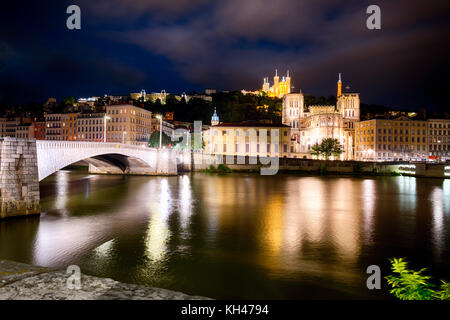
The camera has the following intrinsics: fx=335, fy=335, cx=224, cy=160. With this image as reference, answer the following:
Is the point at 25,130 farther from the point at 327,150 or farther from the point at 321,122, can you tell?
the point at 321,122

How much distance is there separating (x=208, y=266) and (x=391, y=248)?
8.24 metres

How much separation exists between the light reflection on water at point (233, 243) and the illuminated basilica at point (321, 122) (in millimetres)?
79690

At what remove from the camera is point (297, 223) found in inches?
773

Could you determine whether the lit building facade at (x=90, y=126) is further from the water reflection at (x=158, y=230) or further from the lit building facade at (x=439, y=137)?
the lit building facade at (x=439, y=137)

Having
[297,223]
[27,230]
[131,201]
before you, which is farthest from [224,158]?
[27,230]

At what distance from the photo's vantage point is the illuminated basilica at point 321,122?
106025 mm

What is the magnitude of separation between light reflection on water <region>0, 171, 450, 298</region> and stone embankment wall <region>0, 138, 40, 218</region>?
0.85m

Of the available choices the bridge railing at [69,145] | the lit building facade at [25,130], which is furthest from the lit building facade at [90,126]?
the bridge railing at [69,145]

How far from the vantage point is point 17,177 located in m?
16.6

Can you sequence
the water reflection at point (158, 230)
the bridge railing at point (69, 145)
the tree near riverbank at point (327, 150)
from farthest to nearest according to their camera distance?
1. the tree near riverbank at point (327, 150)
2. the bridge railing at point (69, 145)
3. the water reflection at point (158, 230)

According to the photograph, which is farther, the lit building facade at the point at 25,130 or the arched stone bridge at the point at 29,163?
the lit building facade at the point at 25,130

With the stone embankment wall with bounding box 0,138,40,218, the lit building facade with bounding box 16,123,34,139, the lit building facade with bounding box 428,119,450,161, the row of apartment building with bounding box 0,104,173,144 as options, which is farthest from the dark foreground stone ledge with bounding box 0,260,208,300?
the lit building facade with bounding box 16,123,34,139
